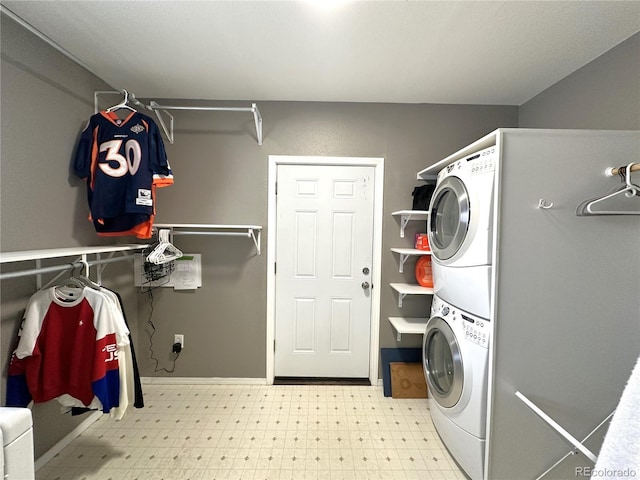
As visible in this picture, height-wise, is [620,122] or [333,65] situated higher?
[333,65]

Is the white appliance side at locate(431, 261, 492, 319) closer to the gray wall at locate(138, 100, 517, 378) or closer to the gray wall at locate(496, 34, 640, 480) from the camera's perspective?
the gray wall at locate(496, 34, 640, 480)

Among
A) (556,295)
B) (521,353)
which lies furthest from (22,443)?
(556,295)

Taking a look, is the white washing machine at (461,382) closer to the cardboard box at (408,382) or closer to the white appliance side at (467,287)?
the white appliance side at (467,287)

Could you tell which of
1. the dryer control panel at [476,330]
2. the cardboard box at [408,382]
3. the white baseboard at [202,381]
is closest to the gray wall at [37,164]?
the white baseboard at [202,381]

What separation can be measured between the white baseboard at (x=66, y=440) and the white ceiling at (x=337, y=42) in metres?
2.44

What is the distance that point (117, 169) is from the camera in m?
1.61

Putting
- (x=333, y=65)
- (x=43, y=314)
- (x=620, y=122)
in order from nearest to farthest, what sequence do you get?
(x=43, y=314), (x=620, y=122), (x=333, y=65)

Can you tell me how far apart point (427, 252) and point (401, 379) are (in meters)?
1.12

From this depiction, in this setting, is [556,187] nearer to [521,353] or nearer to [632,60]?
[521,353]

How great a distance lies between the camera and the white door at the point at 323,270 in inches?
89.4

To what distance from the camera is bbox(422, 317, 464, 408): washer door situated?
Result: 1438mm

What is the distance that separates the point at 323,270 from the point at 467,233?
49.5 inches

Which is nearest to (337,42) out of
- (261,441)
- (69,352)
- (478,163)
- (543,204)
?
(478,163)

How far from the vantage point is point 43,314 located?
4.43 feet
